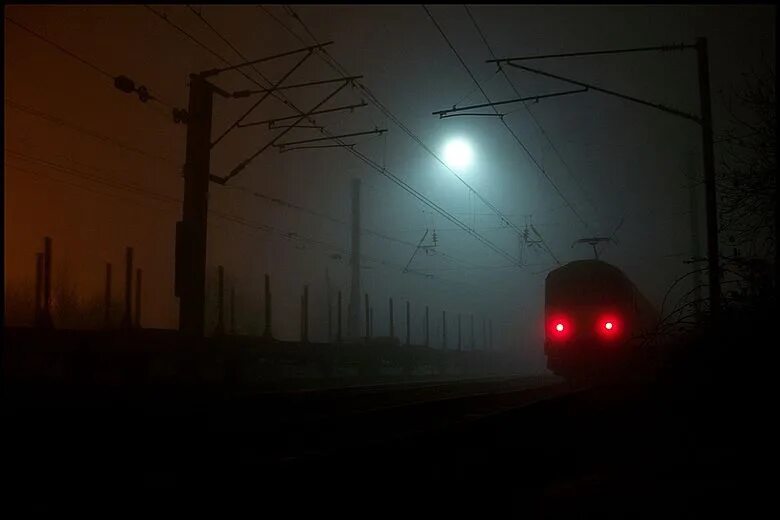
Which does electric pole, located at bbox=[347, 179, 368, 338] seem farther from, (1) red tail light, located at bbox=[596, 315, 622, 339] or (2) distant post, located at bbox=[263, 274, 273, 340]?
(1) red tail light, located at bbox=[596, 315, 622, 339]

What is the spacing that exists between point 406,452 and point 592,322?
14.4 metres

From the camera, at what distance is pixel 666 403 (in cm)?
1370

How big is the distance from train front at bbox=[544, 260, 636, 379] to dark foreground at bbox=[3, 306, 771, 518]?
4.41m

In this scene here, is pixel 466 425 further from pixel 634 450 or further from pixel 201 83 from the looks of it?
pixel 201 83

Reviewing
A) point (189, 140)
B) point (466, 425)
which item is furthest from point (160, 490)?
point (189, 140)

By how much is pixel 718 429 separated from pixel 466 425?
473cm

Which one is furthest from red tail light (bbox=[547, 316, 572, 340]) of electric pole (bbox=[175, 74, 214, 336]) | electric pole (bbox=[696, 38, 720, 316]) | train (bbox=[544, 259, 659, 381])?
electric pole (bbox=[175, 74, 214, 336])

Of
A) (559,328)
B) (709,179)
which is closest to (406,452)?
(709,179)

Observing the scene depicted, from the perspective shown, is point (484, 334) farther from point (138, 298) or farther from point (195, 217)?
point (195, 217)

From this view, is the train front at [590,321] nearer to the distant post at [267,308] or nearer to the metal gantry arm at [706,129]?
the metal gantry arm at [706,129]

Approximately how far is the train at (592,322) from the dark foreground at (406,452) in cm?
441

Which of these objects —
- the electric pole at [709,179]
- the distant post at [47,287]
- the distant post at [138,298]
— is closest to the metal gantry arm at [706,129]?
the electric pole at [709,179]

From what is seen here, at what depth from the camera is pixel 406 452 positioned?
23.6 ft

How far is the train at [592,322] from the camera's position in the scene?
20.3 meters
